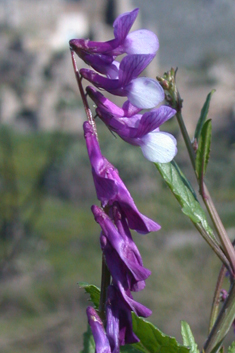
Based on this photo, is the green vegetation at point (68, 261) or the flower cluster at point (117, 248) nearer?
the flower cluster at point (117, 248)

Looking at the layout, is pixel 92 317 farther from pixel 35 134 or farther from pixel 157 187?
pixel 35 134

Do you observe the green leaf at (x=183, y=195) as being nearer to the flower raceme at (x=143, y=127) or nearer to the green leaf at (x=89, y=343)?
the flower raceme at (x=143, y=127)

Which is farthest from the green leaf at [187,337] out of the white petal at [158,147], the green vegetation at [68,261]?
the green vegetation at [68,261]

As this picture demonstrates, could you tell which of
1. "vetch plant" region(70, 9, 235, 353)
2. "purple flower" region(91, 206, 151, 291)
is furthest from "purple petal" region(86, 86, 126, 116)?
"purple flower" region(91, 206, 151, 291)

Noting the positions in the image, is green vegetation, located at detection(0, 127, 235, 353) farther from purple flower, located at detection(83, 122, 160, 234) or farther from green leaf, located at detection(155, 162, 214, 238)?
purple flower, located at detection(83, 122, 160, 234)

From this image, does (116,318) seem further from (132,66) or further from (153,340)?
(132,66)

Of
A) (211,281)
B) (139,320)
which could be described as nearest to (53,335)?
(211,281)
